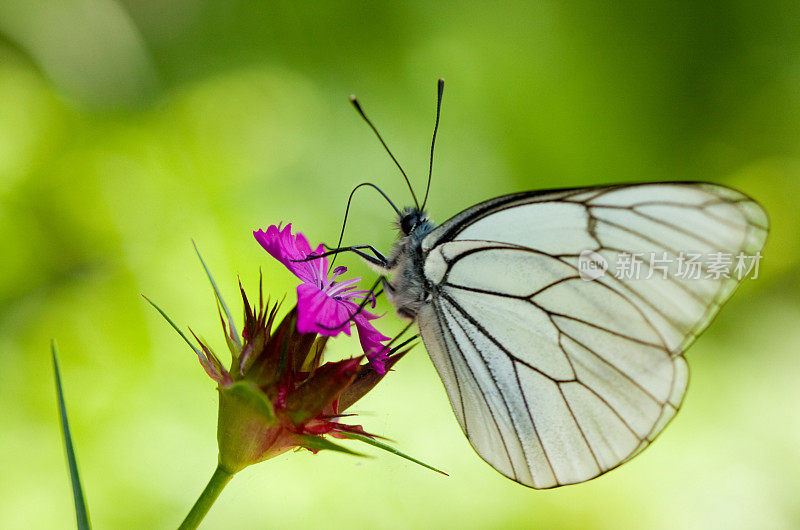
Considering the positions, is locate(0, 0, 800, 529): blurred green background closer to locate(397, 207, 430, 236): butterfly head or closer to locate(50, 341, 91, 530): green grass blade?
locate(397, 207, 430, 236): butterfly head

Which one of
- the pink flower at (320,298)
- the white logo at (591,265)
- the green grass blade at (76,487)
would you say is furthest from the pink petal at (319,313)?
the white logo at (591,265)

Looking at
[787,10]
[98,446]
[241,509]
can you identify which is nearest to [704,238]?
[241,509]

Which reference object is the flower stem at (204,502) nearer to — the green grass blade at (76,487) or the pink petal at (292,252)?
the green grass blade at (76,487)

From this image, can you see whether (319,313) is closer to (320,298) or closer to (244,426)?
(320,298)

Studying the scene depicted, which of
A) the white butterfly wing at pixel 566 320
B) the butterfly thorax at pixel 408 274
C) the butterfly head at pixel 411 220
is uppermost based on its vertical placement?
the butterfly head at pixel 411 220

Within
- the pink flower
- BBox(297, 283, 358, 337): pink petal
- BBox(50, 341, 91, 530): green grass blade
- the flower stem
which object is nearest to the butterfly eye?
the pink flower

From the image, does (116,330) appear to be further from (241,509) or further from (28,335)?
(241,509)
